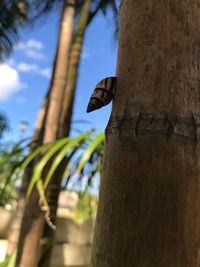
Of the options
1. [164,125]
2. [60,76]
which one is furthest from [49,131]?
[164,125]

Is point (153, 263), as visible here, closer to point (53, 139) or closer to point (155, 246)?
point (155, 246)

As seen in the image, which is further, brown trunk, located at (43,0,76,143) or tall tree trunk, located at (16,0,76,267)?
brown trunk, located at (43,0,76,143)

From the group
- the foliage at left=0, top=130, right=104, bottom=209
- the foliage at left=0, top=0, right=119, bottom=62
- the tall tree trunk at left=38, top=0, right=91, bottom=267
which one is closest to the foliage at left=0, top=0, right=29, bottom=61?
the foliage at left=0, top=0, right=119, bottom=62

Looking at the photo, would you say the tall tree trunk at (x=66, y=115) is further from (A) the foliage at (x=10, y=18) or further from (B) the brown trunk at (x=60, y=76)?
(A) the foliage at (x=10, y=18)

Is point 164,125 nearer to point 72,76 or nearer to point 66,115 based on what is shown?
point 66,115

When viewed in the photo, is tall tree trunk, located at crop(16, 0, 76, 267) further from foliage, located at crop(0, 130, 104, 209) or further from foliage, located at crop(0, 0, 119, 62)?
foliage, located at crop(0, 0, 119, 62)

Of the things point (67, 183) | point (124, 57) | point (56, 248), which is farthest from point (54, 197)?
point (56, 248)
